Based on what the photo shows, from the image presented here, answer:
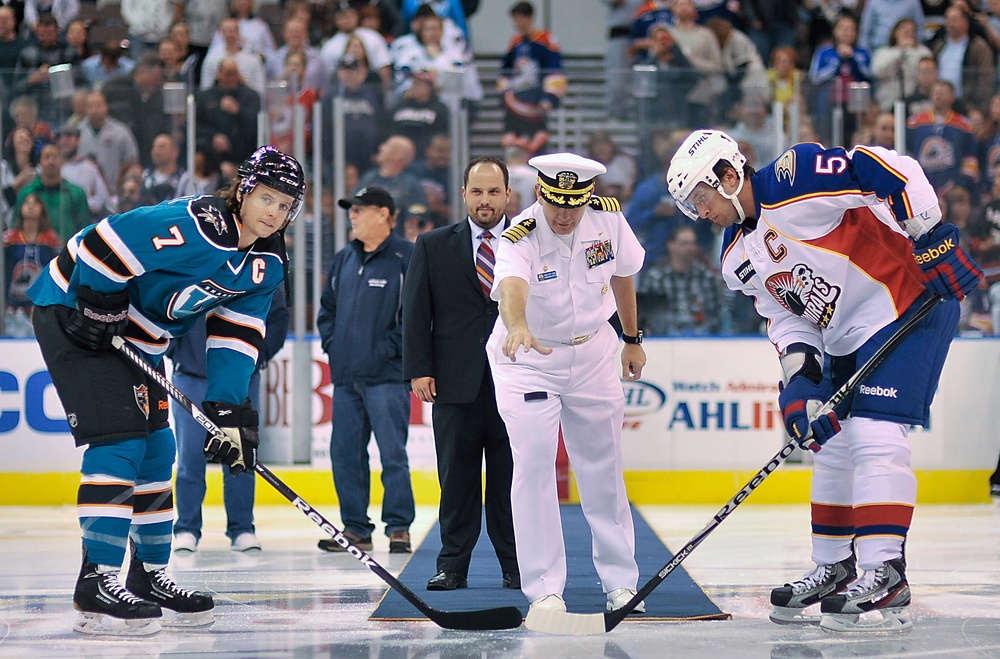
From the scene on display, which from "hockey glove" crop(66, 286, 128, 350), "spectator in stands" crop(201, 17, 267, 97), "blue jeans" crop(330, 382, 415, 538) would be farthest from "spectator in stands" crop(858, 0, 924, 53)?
"hockey glove" crop(66, 286, 128, 350)

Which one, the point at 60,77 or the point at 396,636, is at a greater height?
the point at 60,77

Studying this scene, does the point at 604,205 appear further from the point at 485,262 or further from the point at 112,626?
the point at 112,626

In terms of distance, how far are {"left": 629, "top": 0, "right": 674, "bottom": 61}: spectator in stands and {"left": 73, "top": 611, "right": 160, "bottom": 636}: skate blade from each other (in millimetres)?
6127

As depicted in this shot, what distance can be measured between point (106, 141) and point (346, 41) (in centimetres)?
221

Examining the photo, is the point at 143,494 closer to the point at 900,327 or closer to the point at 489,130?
the point at 900,327

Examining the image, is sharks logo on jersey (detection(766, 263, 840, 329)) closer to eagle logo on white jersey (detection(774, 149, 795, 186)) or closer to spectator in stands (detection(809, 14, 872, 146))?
eagle logo on white jersey (detection(774, 149, 795, 186))

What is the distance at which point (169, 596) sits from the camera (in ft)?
12.6

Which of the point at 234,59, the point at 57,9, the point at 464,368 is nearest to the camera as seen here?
the point at 464,368

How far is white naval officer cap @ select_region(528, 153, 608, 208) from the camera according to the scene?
11.9ft

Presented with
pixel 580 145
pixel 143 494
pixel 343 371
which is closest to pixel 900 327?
pixel 143 494

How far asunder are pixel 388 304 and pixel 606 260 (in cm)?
200

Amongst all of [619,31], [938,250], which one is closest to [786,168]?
[938,250]

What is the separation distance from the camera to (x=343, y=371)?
5.71 meters

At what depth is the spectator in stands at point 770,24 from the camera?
943cm
